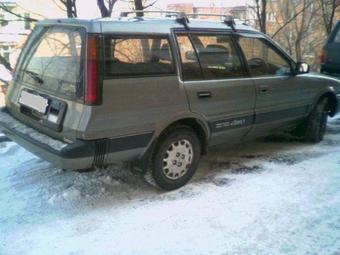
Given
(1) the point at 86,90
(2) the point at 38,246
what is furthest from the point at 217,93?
(2) the point at 38,246

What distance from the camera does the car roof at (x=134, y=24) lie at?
11.8ft

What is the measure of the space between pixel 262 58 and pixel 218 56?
0.79 m

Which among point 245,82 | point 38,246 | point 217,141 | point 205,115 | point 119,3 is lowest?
point 38,246

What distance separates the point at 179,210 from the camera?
3.87m

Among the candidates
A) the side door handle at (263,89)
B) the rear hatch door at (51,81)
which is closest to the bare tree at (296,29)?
the side door handle at (263,89)

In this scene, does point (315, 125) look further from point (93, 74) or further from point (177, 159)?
point (93, 74)

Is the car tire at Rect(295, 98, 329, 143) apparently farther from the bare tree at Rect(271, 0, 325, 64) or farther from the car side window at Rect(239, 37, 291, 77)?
the bare tree at Rect(271, 0, 325, 64)

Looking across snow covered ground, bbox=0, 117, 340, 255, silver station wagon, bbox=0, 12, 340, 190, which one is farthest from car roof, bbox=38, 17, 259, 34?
snow covered ground, bbox=0, 117, 340, 255

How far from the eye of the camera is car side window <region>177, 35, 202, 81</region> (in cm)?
416

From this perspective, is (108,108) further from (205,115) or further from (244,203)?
(244,203)

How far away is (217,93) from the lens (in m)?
4.43

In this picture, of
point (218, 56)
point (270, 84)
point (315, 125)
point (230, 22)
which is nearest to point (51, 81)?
point (218, 56)

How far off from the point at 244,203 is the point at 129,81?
1.56 meters

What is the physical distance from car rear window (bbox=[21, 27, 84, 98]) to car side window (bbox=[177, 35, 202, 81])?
1.03 meters
